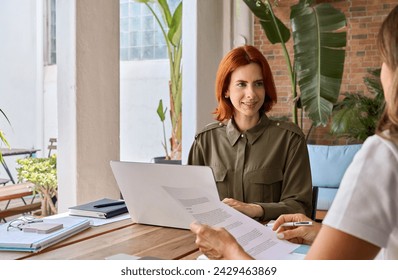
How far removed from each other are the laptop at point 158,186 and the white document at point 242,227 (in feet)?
0.10

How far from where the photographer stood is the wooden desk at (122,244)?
1.52m

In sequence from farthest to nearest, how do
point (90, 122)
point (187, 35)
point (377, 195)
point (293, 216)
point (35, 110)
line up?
point (35, 110), point (187, 35), point (90, 122), point (293, 216), point (377, 195)

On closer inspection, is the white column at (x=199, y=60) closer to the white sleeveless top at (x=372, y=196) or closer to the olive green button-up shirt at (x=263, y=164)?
the olive green button-up shirt at (x=263, y=164)

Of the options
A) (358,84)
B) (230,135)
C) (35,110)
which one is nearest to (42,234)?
(230,135)

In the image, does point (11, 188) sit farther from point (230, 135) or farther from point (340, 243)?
point (340, 243)

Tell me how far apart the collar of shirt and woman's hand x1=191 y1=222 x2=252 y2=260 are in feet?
3.91

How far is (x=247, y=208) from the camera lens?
1958 millimetres

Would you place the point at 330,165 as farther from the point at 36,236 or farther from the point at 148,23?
the point at 36,236

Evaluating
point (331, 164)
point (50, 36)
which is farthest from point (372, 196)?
point (50, 36)

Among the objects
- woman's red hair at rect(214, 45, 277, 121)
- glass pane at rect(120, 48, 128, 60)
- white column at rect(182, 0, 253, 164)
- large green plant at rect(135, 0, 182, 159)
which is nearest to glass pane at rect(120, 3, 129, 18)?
glass pane at rect(120, 48, 128, 60)

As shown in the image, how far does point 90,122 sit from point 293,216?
2116mm

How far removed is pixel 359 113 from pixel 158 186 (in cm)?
487

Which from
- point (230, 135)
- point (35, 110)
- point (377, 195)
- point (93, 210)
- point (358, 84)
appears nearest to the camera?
point (377, 195)

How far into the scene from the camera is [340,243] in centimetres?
90
